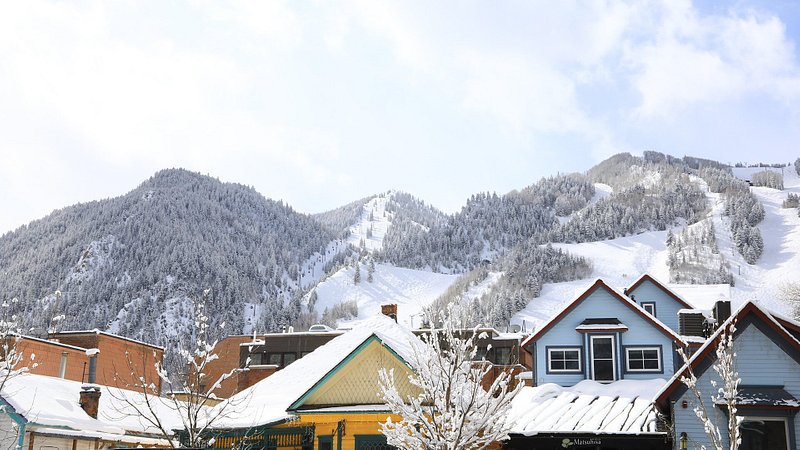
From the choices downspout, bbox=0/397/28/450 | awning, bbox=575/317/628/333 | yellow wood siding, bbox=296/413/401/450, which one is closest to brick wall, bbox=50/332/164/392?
downspout, bbox=0/397/28/450

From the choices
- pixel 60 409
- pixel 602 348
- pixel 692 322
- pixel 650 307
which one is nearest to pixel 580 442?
pixel 602 348

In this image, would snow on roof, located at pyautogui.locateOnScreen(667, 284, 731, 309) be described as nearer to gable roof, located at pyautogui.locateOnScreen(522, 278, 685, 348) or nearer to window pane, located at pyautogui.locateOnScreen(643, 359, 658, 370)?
gable roof, located at pyautogui.locateOnScreen(522, 278, 685, 348)

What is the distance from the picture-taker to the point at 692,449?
904 inches

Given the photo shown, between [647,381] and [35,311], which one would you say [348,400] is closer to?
[647,381]

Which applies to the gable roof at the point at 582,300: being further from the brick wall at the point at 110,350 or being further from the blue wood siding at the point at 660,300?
the brick wall at the point at 110,350

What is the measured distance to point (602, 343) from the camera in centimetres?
3198

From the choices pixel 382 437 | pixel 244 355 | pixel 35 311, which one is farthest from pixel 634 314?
pixel 35 311

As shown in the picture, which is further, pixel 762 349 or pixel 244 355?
pixel 244 355

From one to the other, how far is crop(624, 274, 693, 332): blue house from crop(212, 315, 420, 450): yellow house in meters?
18.3

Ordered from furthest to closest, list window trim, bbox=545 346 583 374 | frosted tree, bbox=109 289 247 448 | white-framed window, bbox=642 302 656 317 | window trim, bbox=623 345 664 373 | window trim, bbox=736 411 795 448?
white-framed window, bbox=642 302 656 317 → window trim, bbox=545 346 583 374 → window trim, bbox=623 345 664 373 → window trim, bbox=736 411 795 448 → frosted tree, bbox=109 289 247 448

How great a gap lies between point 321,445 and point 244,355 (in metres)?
37.1

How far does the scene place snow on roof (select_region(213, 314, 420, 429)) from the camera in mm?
22109

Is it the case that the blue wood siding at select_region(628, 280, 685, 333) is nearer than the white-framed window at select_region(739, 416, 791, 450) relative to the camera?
No

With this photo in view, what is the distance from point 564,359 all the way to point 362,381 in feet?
38.3
